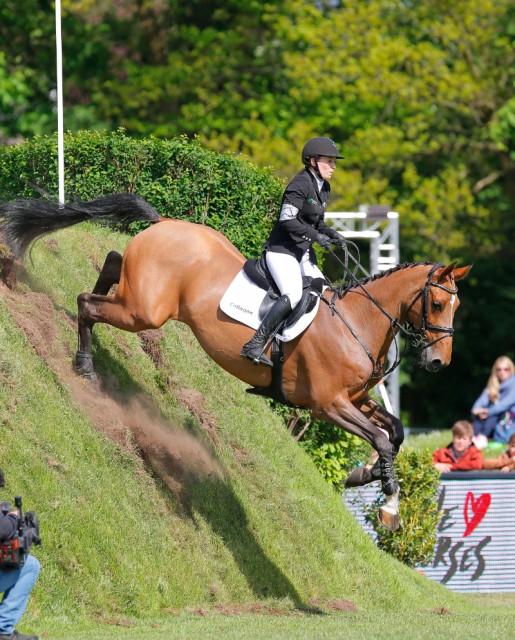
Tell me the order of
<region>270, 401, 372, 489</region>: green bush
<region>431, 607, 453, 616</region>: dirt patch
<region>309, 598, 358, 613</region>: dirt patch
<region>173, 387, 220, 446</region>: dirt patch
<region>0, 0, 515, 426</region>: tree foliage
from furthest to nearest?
<region>0, 0, 515, 426</region>: tree foliage
<region>270, 401, 372, 489</region>: green bush
<region>173, 387, 220, 446</region>: dirt patch
<region>431, 607, 453, 616</region>: dirt patch
<region>309, 598, 358, 613</region>: dirt patch

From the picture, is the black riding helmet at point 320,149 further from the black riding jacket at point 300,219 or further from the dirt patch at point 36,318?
the dirt patch at point 36,318

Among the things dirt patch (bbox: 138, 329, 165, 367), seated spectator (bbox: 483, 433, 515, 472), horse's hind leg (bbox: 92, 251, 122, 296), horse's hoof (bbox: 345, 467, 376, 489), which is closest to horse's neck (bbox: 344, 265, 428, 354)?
horse's hoof (bbox: 345, 467, 376, 489)

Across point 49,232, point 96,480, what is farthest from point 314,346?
point 49,232

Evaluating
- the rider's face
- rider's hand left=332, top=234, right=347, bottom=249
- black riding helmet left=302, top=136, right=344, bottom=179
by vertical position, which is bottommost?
rider's hand left=332, top=234, right=347, bottom=249

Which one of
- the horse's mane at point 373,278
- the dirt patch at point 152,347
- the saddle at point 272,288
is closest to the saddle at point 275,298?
the saddle at point 272,288

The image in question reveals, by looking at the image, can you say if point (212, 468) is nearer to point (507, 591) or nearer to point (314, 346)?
point (314, 346)

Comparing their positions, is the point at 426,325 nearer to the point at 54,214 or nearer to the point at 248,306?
the point at 248,306

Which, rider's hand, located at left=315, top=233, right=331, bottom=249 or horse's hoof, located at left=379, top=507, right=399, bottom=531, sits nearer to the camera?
horse's hoof, located at left=379, top=507, right=399, bottom=531

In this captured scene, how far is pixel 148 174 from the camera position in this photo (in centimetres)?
1467

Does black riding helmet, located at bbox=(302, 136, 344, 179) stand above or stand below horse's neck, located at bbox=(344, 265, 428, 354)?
above

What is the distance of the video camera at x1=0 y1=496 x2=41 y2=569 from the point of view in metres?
7.23

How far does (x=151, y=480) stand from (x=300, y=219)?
10.0 feet

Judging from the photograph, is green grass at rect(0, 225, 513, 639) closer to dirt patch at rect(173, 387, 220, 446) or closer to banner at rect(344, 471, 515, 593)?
dirt patch at rect(173, 387, 220, 446)

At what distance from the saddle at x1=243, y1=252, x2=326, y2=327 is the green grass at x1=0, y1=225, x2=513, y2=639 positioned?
86.5 inches
